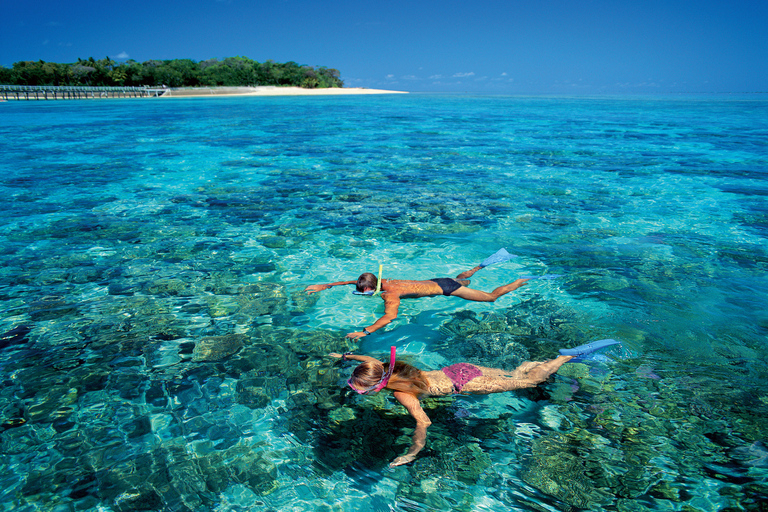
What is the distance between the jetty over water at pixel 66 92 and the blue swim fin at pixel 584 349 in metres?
69.2

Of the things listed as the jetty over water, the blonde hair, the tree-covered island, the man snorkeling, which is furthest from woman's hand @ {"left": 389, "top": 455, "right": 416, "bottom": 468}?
the tree-covered island

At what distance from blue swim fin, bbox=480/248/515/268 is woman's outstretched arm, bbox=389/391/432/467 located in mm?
3824

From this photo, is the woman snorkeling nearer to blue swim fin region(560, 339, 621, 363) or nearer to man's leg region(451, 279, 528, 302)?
blue swim fin region(560, 339, 621, 363)

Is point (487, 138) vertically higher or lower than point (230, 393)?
higher

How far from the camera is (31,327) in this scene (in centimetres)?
573

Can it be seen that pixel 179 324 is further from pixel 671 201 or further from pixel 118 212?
pixel 671 201

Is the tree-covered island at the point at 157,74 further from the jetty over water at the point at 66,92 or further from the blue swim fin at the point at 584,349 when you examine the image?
the blue swim fin at the point at 584,349

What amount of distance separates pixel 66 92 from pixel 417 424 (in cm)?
7544

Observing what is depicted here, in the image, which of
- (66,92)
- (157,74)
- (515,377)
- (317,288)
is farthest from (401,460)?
→ (157,74)

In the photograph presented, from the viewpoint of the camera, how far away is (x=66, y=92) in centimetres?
6006

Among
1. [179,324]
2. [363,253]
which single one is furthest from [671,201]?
[179,324]

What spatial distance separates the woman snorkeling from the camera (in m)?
4.08

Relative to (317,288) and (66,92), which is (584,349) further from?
(66,92)

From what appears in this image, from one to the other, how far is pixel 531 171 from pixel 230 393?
14.0m
